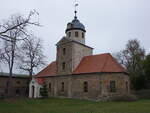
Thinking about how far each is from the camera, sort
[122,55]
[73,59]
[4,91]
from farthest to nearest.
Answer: [122,55] → [4,91] → [73,59]

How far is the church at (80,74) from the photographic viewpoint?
89.4 feet

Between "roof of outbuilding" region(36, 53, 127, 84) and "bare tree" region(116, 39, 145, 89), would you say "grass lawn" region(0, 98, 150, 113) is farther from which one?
"bare tree" region(116, 39, 145, 89)

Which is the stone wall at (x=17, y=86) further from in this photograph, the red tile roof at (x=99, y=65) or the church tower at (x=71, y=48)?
the red tile roof at (x=99, y=65)

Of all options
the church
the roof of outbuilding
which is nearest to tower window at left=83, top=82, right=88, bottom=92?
the church

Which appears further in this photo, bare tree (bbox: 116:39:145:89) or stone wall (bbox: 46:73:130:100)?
bare tree (bbox: 116:39:145:89)

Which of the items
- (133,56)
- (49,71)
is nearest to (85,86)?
(49,71)

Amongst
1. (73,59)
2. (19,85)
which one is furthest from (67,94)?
(19,85)

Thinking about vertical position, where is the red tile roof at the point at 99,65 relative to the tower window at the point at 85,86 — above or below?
above

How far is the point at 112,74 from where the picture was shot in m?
27.4

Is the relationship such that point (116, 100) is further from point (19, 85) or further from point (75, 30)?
point (19, 85)

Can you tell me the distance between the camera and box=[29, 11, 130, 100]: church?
2723cm

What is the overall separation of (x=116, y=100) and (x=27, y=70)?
1856cm

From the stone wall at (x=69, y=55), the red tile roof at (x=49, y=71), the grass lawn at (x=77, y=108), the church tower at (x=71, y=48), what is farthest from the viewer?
the red tile roof at (x=49, y=71)

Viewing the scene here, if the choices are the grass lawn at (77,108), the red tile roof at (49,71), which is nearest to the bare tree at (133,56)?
the red tile roof at (49,71)
